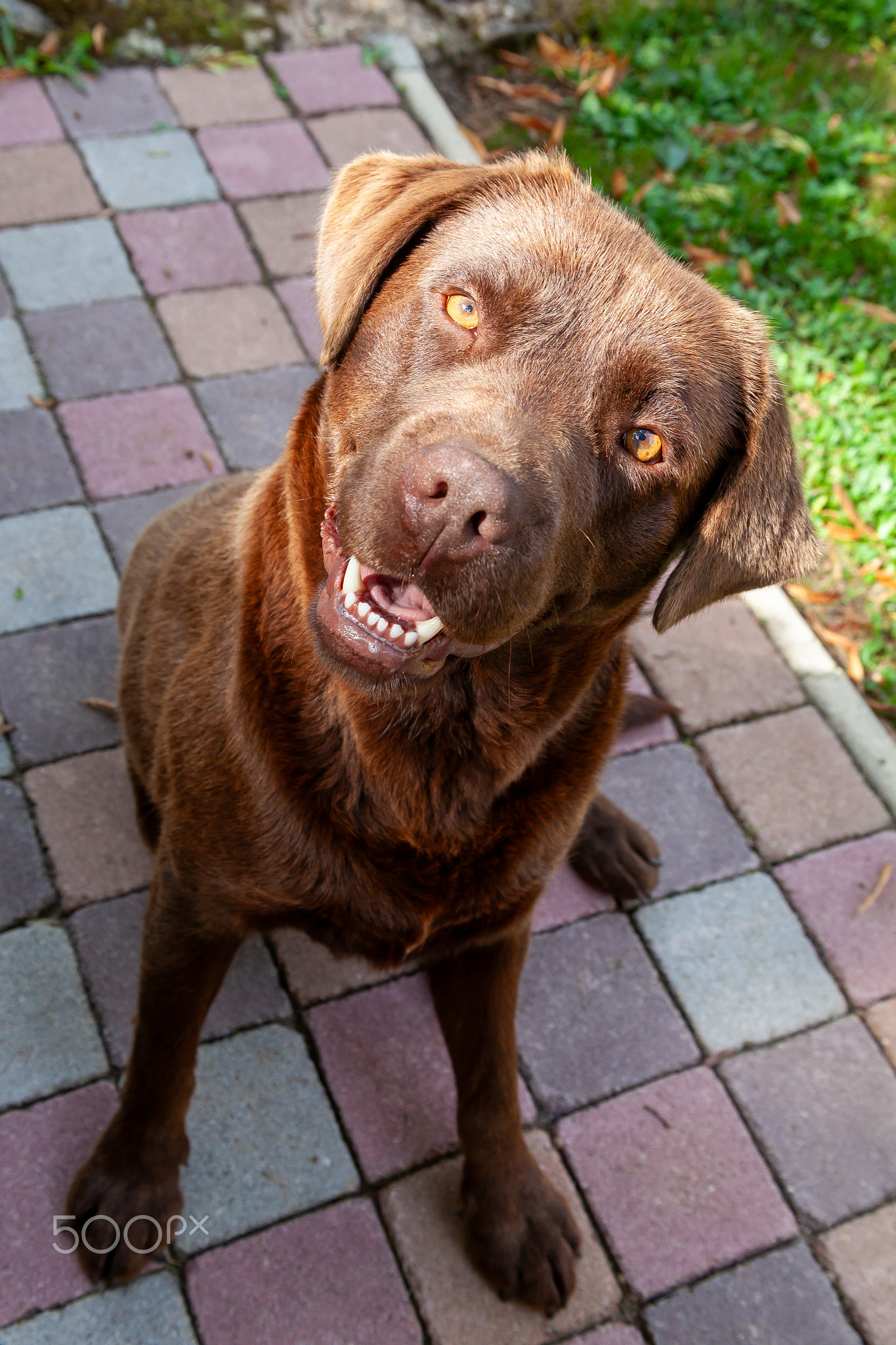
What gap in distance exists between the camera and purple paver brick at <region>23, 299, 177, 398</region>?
3.81 meters

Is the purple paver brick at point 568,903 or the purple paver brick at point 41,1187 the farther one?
the purple paver brick at point 568,903

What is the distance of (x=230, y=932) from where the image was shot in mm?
2350

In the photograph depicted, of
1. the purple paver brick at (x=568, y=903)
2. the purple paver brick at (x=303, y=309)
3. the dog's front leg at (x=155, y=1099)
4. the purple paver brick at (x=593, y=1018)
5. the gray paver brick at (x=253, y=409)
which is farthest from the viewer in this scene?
the purple paver brick at (x=303, y=309)

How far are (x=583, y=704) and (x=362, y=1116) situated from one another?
112cm

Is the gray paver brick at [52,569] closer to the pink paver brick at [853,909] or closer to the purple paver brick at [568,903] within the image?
the purple paver brick at [568,903]

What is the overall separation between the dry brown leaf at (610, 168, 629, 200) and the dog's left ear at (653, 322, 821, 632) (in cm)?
316

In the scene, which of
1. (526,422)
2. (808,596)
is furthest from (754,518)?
(808,596)

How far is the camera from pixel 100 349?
12.7 ft

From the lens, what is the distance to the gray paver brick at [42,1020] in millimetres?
2678

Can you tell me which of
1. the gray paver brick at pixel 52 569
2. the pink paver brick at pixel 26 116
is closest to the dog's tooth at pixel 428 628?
the gray paver brick at pixel 52 569

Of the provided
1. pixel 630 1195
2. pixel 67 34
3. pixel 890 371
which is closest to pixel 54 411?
pixel 67 34

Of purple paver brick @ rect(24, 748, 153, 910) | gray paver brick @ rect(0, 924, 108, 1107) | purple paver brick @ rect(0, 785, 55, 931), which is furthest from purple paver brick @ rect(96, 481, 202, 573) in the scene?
gray paver brick @ rect(0, 924, 108, 1107)

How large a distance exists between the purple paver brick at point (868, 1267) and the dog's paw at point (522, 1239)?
1.98ft

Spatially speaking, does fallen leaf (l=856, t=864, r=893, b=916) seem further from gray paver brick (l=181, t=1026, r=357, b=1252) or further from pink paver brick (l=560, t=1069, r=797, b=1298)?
gray paver brick (l=181, t=1026, r=357, b=1252)
